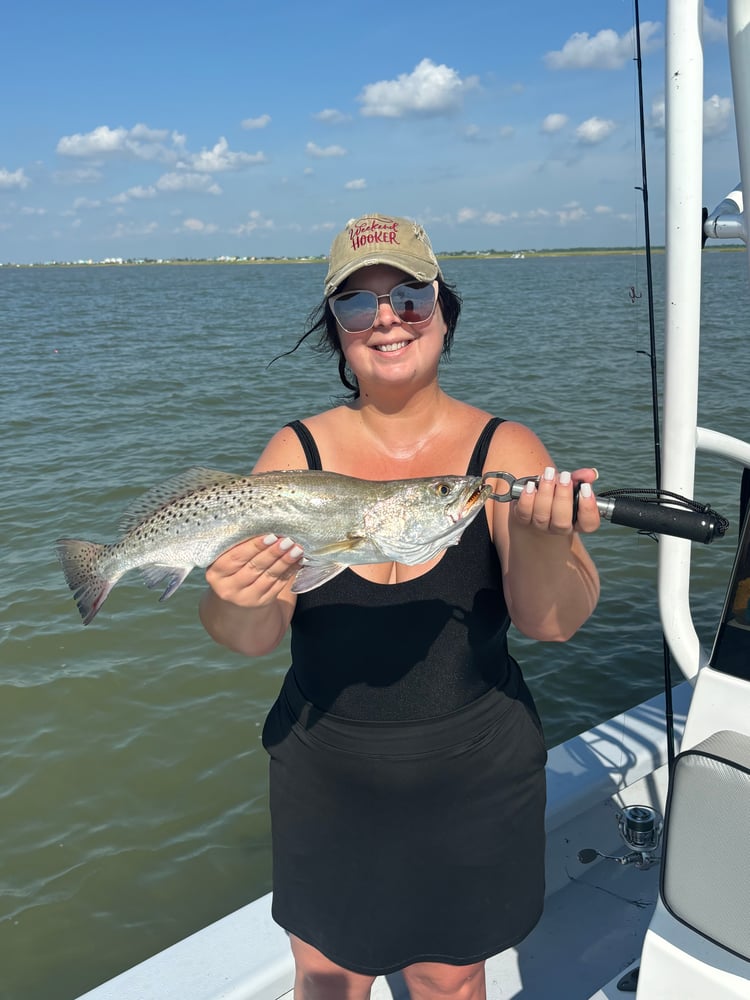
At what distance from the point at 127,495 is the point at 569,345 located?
20.7m

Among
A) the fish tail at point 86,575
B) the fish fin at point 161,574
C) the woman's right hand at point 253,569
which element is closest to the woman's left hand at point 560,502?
the woman's right hand at point 253,569

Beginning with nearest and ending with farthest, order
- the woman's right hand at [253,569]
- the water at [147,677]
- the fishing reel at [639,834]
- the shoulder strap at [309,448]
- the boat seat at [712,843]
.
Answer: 1. the boat seat at [712,843]
2. the woman's right hand at [253,569]
3. the shoulder strap at [309,448]
4. the fishing reel at [639,834]
5. the water at [147,677]

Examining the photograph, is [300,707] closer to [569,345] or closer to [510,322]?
[569,345]

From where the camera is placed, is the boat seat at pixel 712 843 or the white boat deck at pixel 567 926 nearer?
the boat seat at pixel 712 843

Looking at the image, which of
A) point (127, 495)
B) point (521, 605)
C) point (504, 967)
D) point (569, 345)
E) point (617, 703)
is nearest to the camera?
point (521, 605)

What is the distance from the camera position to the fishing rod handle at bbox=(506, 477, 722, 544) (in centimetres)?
227

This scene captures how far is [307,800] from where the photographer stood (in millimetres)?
2711

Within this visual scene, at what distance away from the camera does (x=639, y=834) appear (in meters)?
3.90

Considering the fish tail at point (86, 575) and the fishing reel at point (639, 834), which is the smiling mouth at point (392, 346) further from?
the fishing reel at point (639, 834)

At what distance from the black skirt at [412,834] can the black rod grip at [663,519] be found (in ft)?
2.53

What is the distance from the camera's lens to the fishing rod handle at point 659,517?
2273 millimetres

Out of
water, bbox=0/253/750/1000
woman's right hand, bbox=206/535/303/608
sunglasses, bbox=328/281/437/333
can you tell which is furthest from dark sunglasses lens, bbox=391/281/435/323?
water, bbox=0/253/750/1000

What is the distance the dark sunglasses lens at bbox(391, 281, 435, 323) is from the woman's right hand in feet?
2.70

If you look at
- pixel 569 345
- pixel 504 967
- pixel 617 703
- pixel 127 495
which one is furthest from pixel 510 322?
pixel 504 967
